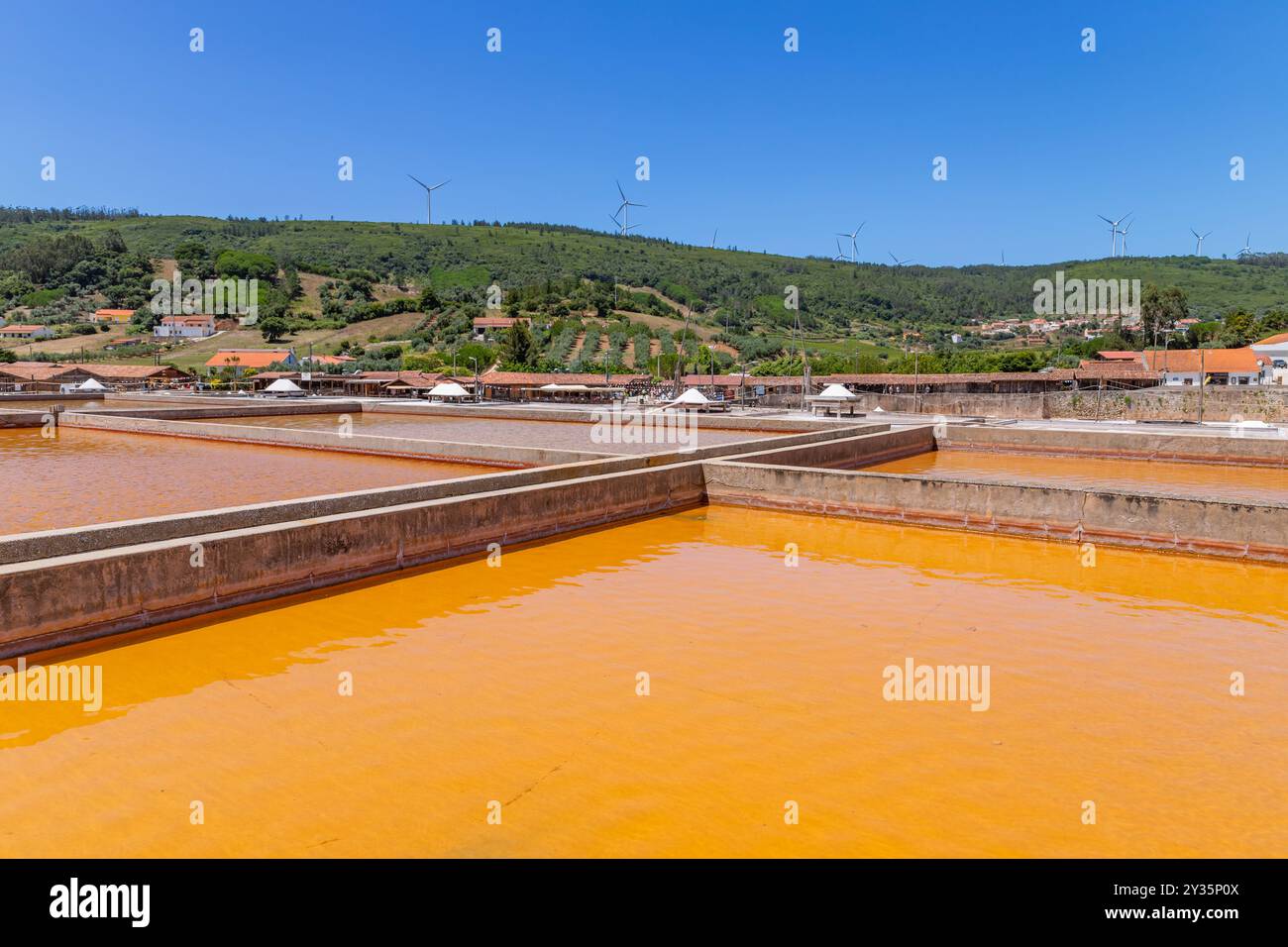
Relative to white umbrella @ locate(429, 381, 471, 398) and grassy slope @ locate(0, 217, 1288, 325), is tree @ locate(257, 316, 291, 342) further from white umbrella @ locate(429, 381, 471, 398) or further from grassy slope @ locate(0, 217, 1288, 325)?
white umbrella @ locate(429, 381, 471, 398)

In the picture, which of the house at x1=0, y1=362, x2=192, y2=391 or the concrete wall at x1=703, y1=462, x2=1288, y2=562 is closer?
the concrete wall at x1=703, y1=462, x2=1288, y2=562

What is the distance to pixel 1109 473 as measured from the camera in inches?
893

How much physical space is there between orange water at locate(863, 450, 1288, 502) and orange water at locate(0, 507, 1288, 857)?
32.2 ft

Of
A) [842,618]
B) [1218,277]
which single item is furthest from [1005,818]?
[1218,277]

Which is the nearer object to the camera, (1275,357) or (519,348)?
(1275,357)

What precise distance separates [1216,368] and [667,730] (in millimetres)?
66034

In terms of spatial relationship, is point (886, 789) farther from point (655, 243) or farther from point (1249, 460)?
point (655, 243)

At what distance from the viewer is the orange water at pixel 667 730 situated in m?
4.98

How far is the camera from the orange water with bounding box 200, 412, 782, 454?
26.5 m

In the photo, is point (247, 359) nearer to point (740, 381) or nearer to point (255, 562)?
point (740, 381)

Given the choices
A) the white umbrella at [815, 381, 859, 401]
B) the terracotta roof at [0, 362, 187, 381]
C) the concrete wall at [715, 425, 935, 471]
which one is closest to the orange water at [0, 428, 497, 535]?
the concrete wall at [715, 425, 935, 471]

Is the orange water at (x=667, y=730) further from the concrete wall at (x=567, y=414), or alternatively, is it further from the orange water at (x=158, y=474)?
the concrete wall at (x=567, y=414)

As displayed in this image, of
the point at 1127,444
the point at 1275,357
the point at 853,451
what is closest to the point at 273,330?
the point at 853,451
